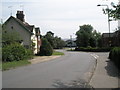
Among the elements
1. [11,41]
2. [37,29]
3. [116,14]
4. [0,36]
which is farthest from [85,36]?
[116,14]

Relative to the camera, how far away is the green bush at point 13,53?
105 ft

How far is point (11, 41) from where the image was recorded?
146ft

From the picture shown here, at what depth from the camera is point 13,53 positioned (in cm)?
3366

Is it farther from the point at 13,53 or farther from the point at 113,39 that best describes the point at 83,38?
the point at 13,53

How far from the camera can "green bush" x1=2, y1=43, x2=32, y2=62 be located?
32.1 metres

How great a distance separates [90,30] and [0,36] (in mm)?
91573

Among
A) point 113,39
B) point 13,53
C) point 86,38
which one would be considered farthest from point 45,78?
point 86,38

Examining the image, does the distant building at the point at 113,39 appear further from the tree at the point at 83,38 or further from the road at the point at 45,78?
the tree at the point at 83,38

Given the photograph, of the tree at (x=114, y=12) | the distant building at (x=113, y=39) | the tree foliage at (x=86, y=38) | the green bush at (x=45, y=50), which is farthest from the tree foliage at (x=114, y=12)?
the tree foliage at (x=86, y=38)

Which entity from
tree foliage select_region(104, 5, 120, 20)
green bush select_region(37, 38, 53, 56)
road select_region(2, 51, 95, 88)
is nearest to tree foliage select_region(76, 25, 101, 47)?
green bush select_region(37, 38, 53, 56)

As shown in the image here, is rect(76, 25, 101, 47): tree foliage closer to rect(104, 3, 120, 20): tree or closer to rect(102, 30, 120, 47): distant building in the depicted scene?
rect(102, 30, 120, 47): distant building

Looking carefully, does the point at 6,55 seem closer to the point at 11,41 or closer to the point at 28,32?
the point at 11,41

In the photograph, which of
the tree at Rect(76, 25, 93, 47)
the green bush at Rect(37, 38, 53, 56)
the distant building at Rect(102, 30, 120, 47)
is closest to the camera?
the distant building at Rect(102, 30, 120, 47)

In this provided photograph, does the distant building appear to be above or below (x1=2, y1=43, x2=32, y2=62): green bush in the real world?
above
